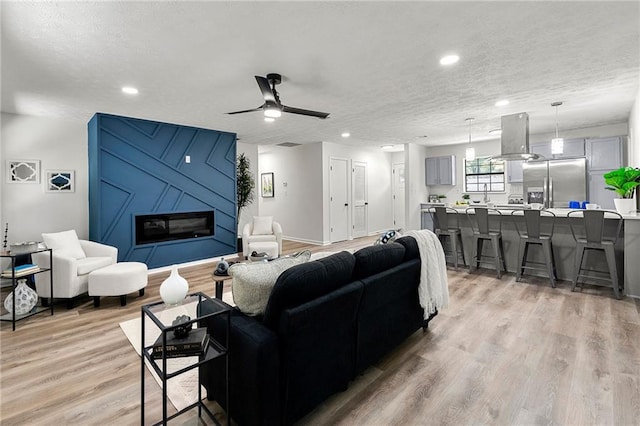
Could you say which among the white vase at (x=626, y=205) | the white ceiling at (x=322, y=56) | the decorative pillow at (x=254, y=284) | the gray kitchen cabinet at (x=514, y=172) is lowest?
the decorative pillow at (x=254, y=284)

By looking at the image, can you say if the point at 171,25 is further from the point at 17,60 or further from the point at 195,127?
the point at 195,127

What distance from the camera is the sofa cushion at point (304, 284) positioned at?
166 cm

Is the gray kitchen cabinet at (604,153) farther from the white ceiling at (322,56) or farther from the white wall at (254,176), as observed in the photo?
the white wall at (254,176)

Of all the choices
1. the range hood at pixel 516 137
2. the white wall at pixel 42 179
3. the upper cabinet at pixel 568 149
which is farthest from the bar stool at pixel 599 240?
the white wall at pixel 42 179

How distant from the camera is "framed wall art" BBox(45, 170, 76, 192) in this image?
4906 mm

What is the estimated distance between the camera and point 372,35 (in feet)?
8.35

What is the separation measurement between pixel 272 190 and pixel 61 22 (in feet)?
22.3

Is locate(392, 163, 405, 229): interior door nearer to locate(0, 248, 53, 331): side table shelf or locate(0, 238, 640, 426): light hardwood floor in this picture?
locate(0, 238, 640, 426): light hardwood floor

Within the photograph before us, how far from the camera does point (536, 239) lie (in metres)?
4.36

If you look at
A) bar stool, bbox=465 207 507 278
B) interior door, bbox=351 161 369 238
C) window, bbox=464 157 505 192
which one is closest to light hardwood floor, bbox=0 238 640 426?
bar stool, bbox=465 207 507 278

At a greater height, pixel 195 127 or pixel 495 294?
pixel 195 127

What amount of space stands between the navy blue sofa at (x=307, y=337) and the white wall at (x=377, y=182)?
6.19 metres

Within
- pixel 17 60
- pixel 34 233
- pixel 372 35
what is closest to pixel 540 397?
pixel 372 35

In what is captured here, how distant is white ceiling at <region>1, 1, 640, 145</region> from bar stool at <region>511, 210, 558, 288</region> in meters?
1.58
